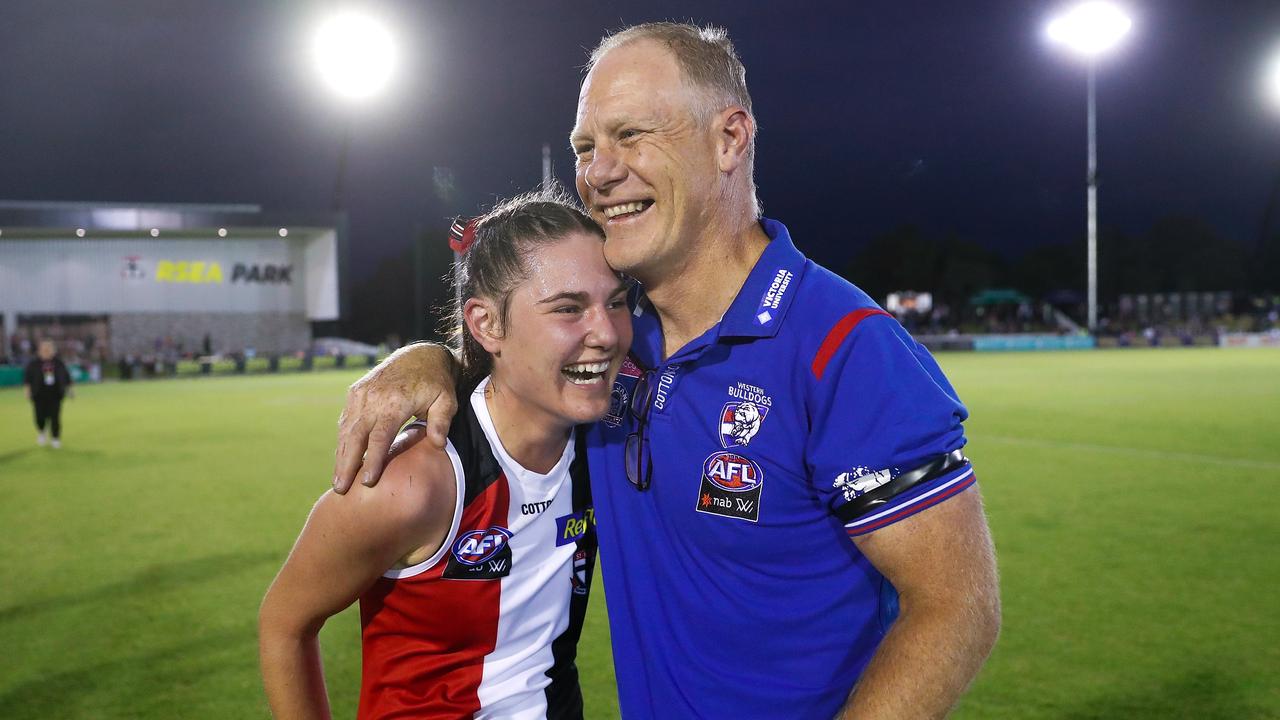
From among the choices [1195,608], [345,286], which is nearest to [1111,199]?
[345,286]

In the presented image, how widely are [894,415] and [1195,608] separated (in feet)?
18.0

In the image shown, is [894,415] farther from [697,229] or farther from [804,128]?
[804,128]

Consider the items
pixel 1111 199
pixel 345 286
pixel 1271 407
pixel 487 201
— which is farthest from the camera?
pixel 1111 199

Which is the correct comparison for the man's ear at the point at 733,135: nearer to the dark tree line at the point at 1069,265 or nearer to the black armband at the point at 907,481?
the black armband at the point at 907,481

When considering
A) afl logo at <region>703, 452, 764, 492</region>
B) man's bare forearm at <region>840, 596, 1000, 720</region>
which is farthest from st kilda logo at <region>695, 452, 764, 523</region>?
Answer: man's bare forearm at <region>840, 596, 1000, 720</region>

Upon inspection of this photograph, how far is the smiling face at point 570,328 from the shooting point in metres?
2.38

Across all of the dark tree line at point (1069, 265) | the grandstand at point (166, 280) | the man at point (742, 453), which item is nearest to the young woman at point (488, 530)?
the man at point (742, 453)

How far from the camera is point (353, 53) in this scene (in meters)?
39.2

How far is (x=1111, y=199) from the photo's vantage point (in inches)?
3455

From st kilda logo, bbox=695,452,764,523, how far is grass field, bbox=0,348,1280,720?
10.1 ft

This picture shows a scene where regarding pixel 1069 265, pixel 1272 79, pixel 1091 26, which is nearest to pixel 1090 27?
pixel 1091 26

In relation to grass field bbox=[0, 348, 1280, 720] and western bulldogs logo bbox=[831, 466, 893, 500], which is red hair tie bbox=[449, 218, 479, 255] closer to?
western bulldogs logo bbox=[831, 466, 893, 500]

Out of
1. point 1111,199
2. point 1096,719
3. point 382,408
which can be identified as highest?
point 1111,199

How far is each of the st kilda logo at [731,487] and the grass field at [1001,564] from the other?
3.08m
